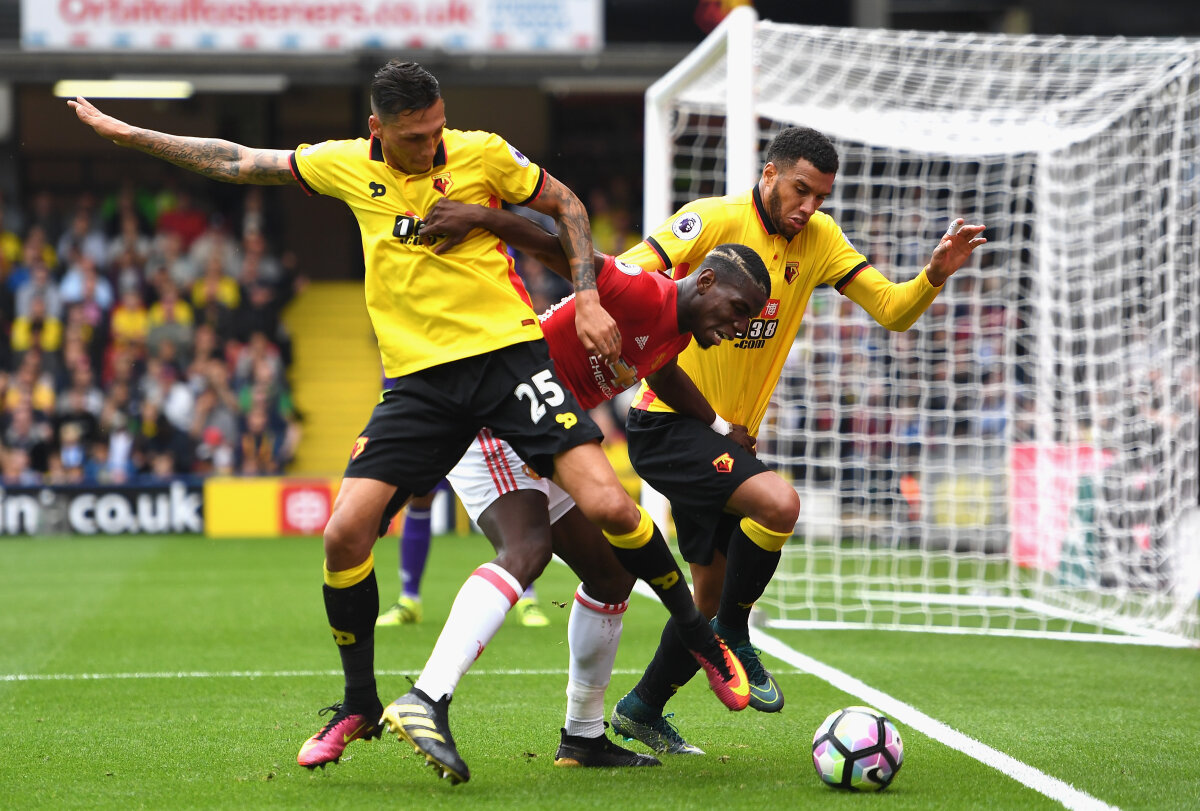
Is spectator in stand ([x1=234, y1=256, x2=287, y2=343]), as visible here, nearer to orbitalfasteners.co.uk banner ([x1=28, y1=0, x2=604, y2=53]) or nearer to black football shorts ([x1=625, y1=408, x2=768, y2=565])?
orbitalfasteners.co.uk banner ([x1=28, y1=0, x2=604, y2=53])

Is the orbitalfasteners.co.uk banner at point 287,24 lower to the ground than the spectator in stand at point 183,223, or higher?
higher

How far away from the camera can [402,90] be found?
14.0 feet

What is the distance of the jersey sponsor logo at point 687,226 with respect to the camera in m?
5.34

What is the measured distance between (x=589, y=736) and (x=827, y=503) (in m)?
9.54

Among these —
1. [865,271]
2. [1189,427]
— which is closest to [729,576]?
[865,271]

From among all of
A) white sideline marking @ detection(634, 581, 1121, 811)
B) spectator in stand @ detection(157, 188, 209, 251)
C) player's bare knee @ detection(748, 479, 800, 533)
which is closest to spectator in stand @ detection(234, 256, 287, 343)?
spectator in stand @ detection(157, 188, 209, 251)

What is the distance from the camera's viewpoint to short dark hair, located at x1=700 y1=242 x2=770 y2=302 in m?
4.75

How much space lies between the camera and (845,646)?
8.08 metres

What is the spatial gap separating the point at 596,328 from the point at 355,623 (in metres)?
1.26

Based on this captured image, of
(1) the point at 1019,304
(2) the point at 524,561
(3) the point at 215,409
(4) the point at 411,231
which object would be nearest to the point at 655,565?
(2) the point at 524,561

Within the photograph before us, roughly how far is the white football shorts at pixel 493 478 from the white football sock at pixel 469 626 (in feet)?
1.12

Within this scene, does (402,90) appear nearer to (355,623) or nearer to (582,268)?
(582,268)

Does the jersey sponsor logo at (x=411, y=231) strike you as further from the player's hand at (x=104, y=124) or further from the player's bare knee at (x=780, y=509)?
the player's bare knee at (x=780, y=509)

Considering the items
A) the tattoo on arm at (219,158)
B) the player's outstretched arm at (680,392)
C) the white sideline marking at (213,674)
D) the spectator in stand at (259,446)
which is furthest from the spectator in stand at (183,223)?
the player's outstretched arm at (680,392)
